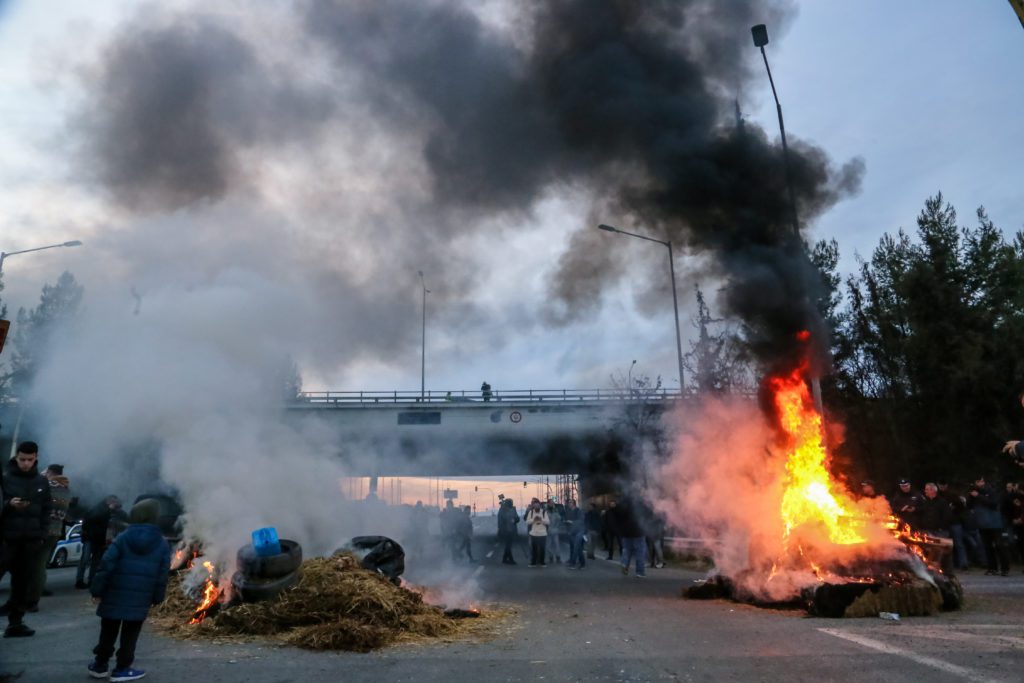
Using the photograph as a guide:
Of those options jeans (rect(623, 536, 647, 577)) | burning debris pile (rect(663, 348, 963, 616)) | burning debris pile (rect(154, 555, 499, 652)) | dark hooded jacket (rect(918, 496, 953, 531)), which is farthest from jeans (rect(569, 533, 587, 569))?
burning debris pile (rect(154, 555, 499, 652))

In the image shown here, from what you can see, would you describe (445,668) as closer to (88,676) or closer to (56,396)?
(88,676)

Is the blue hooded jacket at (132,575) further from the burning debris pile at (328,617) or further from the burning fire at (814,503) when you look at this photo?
the burning fire at (814,503)

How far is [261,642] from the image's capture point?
6359 mm

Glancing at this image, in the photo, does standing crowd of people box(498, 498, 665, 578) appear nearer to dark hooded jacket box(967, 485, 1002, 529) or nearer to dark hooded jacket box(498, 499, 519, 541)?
dark hooded jacket box(498, 499, 519, 541)

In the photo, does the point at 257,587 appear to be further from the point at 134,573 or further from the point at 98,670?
the point at 134,573

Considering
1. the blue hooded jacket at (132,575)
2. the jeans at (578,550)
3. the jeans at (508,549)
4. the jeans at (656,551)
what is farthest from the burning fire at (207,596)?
the jeans at (656,551)

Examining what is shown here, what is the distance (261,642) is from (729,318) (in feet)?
28.6

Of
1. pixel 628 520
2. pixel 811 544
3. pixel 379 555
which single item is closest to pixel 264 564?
pixel 379 555

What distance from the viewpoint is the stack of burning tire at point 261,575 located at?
23.1 feet

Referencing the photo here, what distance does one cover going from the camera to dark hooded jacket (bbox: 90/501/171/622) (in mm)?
4934

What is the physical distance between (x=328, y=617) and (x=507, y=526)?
11.5m

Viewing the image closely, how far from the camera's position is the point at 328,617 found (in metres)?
6.77

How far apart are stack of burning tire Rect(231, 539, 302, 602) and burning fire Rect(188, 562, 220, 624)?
0.42m

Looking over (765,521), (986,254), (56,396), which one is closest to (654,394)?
(986,254)
